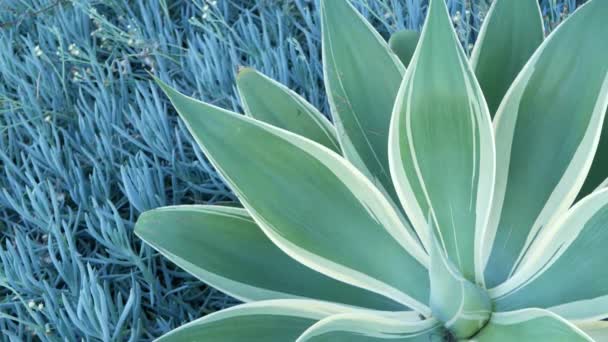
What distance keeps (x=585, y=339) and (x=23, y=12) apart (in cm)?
118

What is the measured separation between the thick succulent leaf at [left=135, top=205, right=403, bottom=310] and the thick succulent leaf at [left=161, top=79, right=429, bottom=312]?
0.04 m

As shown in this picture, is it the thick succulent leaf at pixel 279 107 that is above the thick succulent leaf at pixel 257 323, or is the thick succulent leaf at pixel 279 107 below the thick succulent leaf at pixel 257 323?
above

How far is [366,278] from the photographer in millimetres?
704

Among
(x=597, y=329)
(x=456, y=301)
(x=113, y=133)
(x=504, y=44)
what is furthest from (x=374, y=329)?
(x=113, y=133)

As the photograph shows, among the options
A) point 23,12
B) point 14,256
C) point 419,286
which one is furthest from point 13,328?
point 23,12

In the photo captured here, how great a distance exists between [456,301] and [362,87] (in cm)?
26

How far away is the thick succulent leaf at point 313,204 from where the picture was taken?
66 cm

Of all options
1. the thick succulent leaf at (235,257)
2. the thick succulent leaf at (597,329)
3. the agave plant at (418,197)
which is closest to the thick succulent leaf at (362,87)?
the agave plant at (418,197)

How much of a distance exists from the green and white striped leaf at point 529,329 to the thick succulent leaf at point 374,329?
0.14 feet

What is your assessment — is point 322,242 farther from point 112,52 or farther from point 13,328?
point 112,52

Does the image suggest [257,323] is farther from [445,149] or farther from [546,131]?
[546,131]

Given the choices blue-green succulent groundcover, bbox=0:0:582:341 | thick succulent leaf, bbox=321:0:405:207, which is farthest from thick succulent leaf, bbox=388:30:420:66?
blue-green succulent groundcover, bbox=0:0:582:341

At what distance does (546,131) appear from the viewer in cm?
71

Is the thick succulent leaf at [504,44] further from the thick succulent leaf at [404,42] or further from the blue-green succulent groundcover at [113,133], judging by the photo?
the blue-green succulent groundcover at [113,133]
